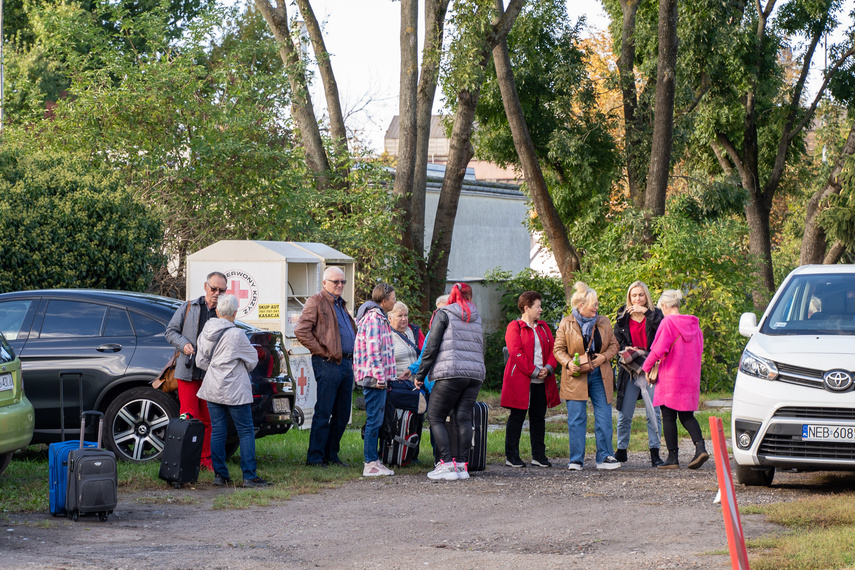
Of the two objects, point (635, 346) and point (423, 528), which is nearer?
point (423, 528)

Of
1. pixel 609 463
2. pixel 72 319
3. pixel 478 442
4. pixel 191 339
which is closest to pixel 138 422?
pixel 191 339

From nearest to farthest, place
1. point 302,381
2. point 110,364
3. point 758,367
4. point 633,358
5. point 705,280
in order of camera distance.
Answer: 1. point 758,367
2. point 110,364
3. point 633,358
4. point 302,381
5. point 705,280

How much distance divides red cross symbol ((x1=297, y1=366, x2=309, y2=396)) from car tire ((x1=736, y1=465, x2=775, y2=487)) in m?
5.24

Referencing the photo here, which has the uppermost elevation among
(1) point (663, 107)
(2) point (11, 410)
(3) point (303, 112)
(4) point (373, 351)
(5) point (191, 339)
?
(1) point (663, 107)

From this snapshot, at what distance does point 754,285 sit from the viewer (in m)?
18.1

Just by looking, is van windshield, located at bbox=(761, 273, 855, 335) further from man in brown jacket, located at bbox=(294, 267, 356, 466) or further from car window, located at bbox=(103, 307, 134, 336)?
car window, located at bbox=(103, 307, 134, 336)

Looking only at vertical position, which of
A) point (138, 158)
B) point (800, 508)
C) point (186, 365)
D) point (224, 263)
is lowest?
point (800, 508)

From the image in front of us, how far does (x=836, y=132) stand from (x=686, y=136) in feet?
42.4

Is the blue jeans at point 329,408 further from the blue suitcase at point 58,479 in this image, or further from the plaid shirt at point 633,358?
the blue suitcase at point 58,479

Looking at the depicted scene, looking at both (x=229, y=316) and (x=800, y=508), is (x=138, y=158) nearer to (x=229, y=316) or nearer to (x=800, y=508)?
(x=229, y=316)

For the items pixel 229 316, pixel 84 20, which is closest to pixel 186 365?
pixel 229 316

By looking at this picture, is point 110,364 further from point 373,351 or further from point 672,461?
point 672,461

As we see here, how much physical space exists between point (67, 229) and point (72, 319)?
322 centimetres

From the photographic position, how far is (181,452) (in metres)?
8.46
